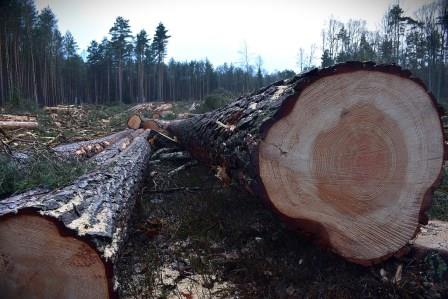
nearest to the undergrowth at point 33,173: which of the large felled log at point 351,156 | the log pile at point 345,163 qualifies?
the log pile at point 345,163

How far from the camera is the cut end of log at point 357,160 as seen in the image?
2260 millimetres

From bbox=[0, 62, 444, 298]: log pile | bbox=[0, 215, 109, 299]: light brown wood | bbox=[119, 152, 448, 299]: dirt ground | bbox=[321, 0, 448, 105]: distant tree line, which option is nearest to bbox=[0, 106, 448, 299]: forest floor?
bbox=[119, 152, 448, 299]: dirt ground

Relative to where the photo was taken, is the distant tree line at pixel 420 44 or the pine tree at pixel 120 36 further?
the pine tree at pixel 120 36

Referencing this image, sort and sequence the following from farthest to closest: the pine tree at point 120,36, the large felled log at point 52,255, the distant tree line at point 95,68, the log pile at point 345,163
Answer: the pine tree at point 120,36 → the distant tree line at point 95,68 → the log pile at point 345,163 → the large felled log at point 52,255

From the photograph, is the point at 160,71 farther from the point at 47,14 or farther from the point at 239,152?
the point at 239,152

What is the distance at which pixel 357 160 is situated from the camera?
2.33 meters

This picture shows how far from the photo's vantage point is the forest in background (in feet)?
83.5

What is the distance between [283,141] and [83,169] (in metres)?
1.91

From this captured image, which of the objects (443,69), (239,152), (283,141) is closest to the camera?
(283,141)

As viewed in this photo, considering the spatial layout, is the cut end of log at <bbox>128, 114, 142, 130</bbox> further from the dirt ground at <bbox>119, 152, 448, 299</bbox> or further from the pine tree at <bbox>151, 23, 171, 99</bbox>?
the pine tree at <bbox>151, 23, 171, 99</bbox>

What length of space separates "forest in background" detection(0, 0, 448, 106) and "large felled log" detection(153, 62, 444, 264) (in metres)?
17.7

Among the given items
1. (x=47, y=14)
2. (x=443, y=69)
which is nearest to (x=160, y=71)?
(x=47, y=14)

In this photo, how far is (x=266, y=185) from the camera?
2.25m

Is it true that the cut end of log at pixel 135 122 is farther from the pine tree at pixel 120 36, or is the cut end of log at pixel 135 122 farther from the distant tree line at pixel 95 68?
the pine tree at pixel 120 36
